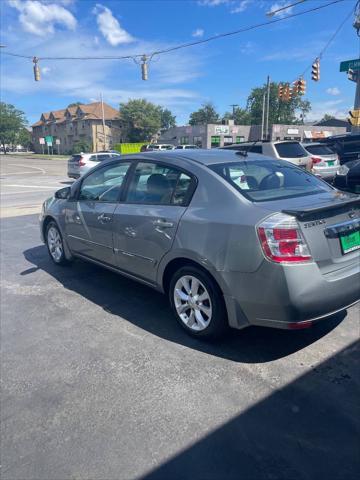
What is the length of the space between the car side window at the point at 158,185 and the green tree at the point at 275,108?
9165cm

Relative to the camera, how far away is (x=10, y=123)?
91.7 meters

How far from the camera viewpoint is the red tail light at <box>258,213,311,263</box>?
2.56 meters

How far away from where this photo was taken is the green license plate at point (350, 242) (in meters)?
2.83

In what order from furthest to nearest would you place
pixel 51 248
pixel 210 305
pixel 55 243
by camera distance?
pixel 51 248 → pixel 55 243 → pixel 210 305

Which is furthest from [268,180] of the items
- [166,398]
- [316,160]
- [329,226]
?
[316,160]

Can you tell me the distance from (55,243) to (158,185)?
2.46 m

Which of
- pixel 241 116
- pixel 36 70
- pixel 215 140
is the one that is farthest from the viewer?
pixel 241 116

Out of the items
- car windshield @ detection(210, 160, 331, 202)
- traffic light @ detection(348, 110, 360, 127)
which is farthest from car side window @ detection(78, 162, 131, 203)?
traffic light @ detection(348, 110, 360, 127)

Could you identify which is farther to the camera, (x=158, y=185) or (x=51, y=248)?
(x=51, y=248)

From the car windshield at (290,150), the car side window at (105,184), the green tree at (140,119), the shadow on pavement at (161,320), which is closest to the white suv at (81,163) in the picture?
the car windshield at (290,150)

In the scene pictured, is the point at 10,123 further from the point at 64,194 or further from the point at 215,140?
the point at 64,194

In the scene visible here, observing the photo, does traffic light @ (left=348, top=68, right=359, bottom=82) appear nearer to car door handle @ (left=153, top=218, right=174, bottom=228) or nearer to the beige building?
car door handle @ (left=153, top=218, right=174, bottom=228)

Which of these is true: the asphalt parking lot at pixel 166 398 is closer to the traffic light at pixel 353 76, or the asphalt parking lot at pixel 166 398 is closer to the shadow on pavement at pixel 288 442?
the shadow on pavement at pixel 288 442

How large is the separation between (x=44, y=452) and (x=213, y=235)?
1.82 meters
